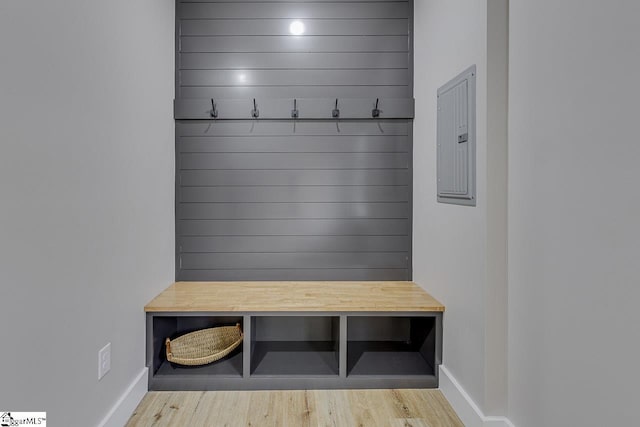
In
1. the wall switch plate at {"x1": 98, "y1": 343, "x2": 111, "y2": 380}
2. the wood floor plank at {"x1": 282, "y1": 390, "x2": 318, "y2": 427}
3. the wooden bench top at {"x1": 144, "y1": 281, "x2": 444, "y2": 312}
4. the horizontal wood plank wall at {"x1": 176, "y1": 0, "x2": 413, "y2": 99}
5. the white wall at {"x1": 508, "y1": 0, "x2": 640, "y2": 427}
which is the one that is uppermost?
the horizontal wood plank wall at {"x1": 176, "y1": 0, "x2": 413, "y2": 99}

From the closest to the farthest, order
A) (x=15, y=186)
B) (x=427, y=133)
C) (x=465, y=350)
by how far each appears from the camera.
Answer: (x=15, y=186) → (x=465, y=350) → (x=427, y=133)

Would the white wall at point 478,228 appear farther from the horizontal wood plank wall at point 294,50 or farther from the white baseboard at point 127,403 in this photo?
the white baseboard at point 127,403

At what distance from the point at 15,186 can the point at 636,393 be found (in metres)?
1.91

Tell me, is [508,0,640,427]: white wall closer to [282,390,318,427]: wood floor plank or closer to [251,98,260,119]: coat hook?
[282,390,318,427]: wood floor plank

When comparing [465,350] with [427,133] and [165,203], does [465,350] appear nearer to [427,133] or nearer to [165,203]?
[427,133]

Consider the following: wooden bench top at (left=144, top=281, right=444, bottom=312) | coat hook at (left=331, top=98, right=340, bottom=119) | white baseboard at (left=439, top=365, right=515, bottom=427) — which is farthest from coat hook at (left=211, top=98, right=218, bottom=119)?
white baseboard at (left=439, top=365, right=515, bottom=427)

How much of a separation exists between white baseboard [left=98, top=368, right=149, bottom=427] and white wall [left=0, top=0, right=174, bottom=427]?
49mm

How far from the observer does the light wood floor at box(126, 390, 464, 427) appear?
205cm

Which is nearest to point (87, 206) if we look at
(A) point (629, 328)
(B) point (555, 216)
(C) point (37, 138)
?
(C) point (37, 138)

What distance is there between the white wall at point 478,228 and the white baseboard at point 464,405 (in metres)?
0.03

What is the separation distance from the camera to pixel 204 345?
8.86 ft

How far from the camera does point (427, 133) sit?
2688mm

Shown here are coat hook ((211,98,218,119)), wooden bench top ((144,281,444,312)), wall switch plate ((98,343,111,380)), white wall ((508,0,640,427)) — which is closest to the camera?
white wall ((508,0,640,427))

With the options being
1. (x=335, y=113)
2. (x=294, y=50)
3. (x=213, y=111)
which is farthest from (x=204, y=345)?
(x=294, y=50)
